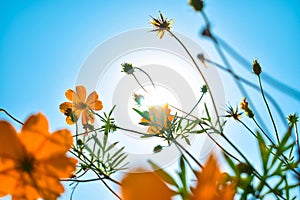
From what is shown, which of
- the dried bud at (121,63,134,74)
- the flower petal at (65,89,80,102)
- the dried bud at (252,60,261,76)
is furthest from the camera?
the dried bud at (121,63,134,74)

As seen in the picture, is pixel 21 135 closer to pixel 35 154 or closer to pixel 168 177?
pixel 35 154

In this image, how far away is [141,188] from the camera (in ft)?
0.66

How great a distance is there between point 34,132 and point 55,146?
0.08 ft

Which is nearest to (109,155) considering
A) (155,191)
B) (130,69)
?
(155,191)

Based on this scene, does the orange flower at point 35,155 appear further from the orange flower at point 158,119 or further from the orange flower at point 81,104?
the orange flower at point 81,104

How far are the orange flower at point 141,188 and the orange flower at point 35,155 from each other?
157 millimetres

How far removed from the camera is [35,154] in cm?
35

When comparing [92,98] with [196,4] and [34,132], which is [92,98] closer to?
[196,4]

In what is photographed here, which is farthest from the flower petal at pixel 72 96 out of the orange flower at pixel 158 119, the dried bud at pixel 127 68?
the orange flower at pixel 158 119

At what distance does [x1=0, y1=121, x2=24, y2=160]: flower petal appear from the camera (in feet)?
1.14

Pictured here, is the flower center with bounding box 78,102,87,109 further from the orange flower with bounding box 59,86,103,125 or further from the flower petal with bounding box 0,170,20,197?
the flower petal with bounding box 0,170,20,197

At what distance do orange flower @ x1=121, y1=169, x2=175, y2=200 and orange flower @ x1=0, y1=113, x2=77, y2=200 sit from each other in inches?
6.2

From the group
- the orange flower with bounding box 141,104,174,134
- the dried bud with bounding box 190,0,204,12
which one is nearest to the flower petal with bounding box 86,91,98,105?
the orange flower with bounding box 141,104,174,134

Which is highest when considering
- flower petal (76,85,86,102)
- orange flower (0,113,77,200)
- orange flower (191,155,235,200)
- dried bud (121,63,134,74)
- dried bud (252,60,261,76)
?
dried bud (121,63,134,74)
